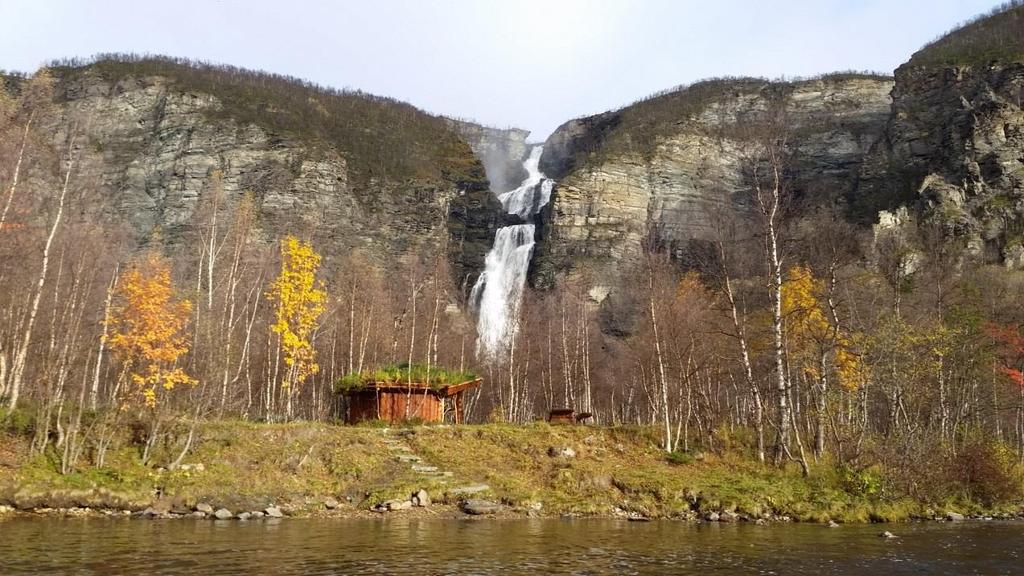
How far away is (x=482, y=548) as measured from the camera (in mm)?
13148

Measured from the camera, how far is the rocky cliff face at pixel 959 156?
7006cm

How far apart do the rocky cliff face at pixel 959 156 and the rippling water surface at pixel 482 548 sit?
63.0 meters

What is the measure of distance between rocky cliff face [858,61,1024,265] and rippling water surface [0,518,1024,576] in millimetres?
62975

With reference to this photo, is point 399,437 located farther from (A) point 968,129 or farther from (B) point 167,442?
(A) point 968,129

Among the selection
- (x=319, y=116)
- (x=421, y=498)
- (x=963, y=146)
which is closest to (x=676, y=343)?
(x=421, y=498)

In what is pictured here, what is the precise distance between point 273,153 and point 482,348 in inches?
2062

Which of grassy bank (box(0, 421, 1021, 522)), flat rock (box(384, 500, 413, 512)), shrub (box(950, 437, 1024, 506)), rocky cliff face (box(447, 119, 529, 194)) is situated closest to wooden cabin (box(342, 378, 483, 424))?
grassy bank (box(0, 421, 1021, 522))

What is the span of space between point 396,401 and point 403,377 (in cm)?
104

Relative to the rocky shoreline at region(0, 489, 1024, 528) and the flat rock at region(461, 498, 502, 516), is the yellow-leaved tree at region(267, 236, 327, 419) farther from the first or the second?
the flat rock at region(461, 498, 502, 516)

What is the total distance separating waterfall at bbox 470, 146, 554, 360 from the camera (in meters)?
75.5

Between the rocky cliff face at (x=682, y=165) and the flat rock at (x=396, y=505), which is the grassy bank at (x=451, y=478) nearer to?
the flat rock at (x=396, y=505)

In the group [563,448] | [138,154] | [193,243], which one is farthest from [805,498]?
[138,154]

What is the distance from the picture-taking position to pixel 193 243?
78.0m

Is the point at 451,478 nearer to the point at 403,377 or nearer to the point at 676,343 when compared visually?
the point at 403,377
